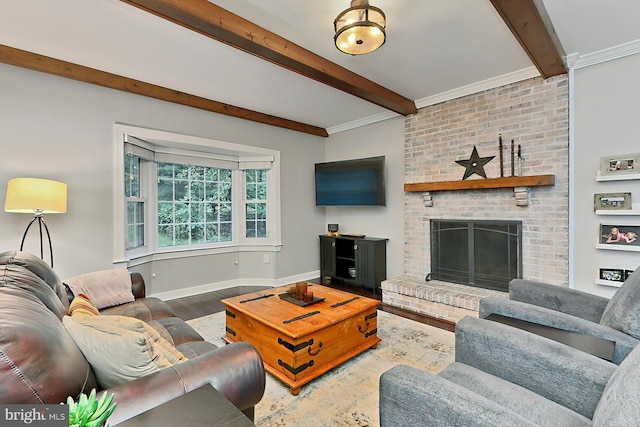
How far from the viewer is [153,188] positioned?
410 cm

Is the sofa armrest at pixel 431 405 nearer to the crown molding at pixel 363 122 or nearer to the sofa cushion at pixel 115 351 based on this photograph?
the sofa cushion at pixel 115 351

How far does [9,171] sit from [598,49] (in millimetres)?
5562

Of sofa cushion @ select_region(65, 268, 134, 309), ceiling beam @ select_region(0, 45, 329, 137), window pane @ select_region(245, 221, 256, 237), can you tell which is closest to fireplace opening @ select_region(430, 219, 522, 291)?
window pane @ select_region(245, 221, 256, 237)

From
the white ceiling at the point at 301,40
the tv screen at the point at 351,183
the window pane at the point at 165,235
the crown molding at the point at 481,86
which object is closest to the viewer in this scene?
the white ceiling at the point at 301,40

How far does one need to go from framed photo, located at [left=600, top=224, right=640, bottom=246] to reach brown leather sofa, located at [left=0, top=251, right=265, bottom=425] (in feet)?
10.8

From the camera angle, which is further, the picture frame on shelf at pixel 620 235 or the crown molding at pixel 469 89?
the crown molding at pixel 469 89

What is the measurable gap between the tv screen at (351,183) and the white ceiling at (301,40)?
1.19 metres

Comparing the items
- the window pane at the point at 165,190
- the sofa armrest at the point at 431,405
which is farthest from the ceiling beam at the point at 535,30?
the window pane at the point at 165,190

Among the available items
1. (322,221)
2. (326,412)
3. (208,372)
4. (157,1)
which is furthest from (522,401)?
(322,221)

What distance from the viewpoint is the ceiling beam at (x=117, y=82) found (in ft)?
8.98

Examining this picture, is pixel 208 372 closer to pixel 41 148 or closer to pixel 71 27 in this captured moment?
pixel 71 27

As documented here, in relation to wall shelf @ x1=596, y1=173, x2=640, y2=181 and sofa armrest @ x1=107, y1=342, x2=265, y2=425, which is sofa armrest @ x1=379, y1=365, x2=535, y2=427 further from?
wall shelf @ x1=596, y1=173, x2=640, y2=181

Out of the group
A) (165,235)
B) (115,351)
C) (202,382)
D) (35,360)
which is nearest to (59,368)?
(35,360)

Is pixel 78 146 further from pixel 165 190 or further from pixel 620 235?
pixel 620 235
